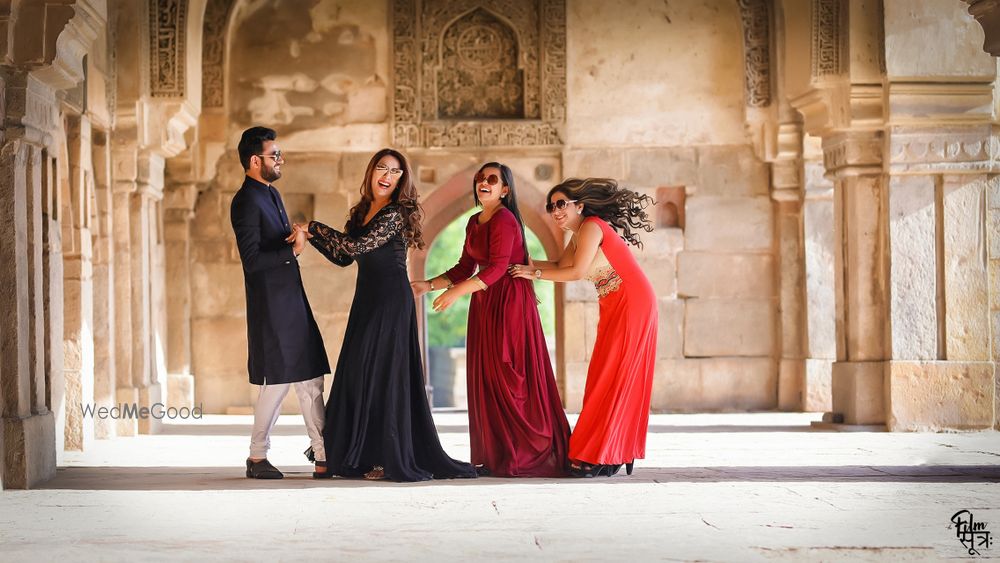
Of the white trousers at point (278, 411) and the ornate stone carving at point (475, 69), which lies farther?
the ornate stone carving at point (475, 69)

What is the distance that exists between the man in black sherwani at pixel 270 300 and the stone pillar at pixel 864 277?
4.85m

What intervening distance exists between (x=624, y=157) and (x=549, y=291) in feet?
75.9

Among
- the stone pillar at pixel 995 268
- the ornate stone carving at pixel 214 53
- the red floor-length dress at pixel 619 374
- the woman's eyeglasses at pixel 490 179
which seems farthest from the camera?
the ornate stone carving at pixel 214 53

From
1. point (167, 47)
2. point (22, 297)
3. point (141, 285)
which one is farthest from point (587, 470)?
point (167, 47)

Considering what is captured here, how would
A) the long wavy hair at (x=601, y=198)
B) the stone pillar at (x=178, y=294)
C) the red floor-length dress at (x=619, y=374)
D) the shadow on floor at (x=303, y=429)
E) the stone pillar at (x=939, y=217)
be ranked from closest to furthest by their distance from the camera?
the red floor-length dress at (x=619, y=374) → the long wavy hair at (x=601, y=198) → the stone pillar at (x=939, y=217) → the shadow on floor at (x=303, y=429) → the stone pillar at (x=178, y=294)

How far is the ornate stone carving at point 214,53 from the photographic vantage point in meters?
11.9

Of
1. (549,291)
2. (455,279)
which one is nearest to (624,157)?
(455,279)

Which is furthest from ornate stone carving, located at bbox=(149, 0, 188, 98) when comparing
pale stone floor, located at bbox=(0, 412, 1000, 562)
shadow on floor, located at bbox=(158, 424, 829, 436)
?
pale stone floor, located at bbox=(0, 412, 1000, 562)

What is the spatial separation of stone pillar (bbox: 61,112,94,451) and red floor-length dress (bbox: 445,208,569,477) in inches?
136

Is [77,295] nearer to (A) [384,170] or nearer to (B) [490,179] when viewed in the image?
(A) [384,170]

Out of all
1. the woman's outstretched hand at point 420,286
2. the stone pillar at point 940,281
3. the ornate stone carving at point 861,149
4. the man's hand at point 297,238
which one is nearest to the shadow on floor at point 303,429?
the stone pillar at point 940,281

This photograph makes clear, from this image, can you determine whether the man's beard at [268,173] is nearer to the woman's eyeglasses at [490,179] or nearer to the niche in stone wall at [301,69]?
the woman's eyeglasses at [490,179]

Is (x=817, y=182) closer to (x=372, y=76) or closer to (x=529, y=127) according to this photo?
(x=529, y=127)

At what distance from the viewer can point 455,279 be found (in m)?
6.78
